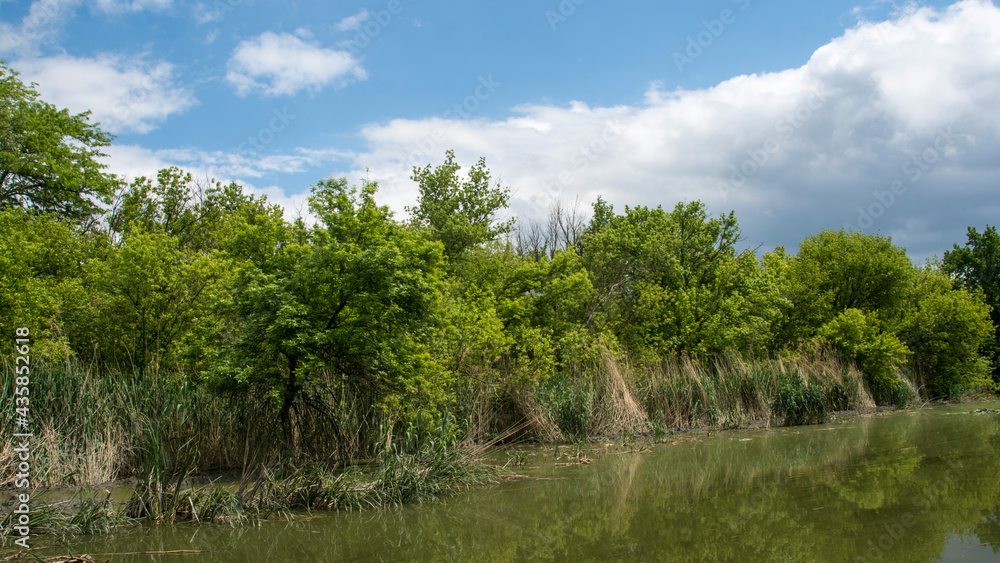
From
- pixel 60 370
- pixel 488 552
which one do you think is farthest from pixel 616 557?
pixel 60 370

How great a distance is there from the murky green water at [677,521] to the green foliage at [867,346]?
38.9 feet

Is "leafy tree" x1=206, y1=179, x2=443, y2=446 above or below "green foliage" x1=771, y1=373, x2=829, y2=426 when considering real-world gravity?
above

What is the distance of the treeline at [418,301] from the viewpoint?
9.05m

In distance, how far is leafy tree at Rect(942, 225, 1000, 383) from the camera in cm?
3350

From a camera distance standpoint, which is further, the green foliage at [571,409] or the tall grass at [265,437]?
the green foliage at [571,409]

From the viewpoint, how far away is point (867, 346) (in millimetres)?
21875

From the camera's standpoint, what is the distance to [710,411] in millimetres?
15891

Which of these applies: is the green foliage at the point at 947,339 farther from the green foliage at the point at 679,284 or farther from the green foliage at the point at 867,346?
the green foliage at the point at 679,284

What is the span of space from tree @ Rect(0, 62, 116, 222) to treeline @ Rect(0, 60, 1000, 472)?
0.27 ft

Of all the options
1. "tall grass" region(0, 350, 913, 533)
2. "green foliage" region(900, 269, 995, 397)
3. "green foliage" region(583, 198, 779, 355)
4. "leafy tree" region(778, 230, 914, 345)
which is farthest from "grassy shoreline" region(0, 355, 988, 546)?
"green foliage" region(900, 269, 995, 397)

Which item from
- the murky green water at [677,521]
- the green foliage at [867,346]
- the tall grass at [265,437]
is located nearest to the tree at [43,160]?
the tall grass at [265,437]

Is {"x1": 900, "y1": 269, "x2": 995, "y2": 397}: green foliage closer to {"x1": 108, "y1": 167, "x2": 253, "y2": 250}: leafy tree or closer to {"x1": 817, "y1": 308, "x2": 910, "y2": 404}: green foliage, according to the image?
{"x1": 817, "y1": 308, "x2": 910, "y2": 404}: green foliage

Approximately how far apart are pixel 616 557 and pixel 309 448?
5.80 m

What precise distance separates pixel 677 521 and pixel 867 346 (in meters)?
18.3
